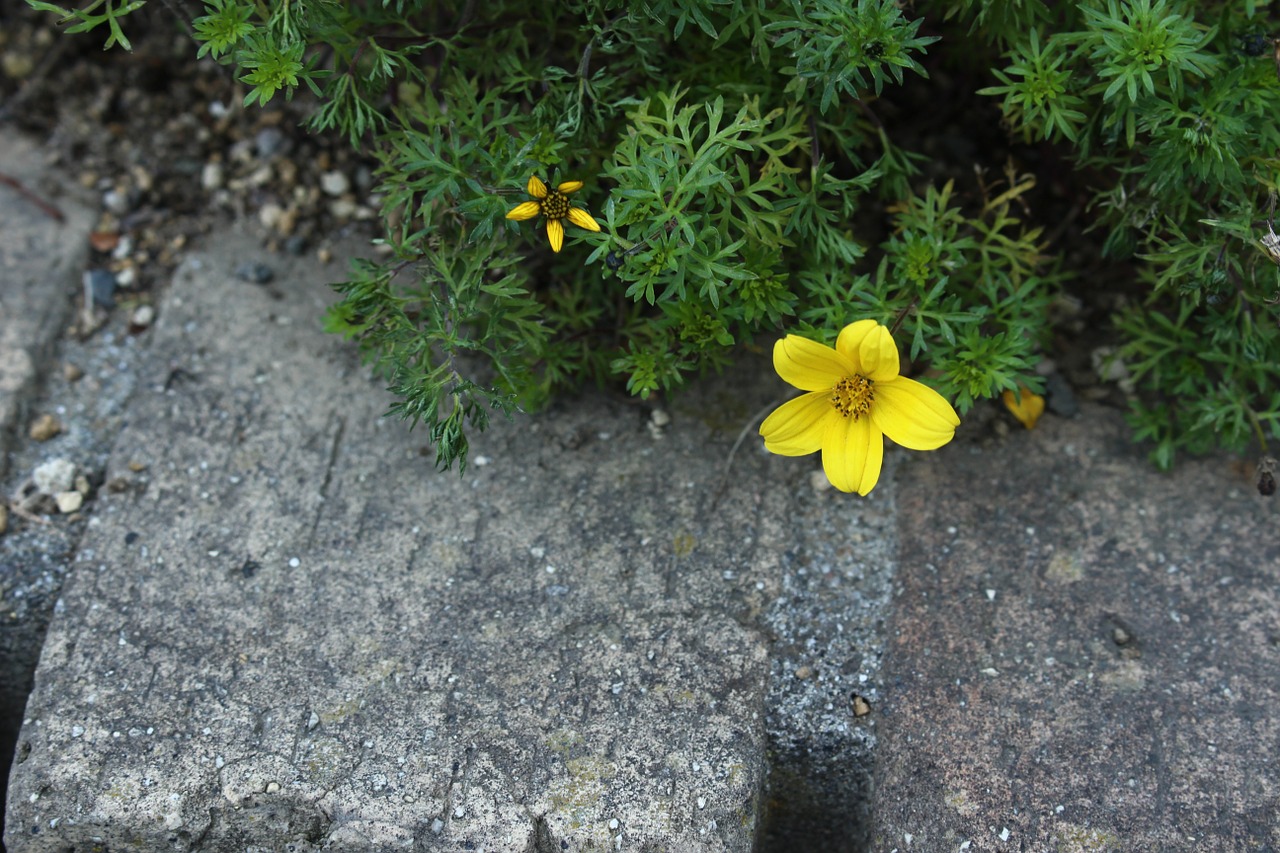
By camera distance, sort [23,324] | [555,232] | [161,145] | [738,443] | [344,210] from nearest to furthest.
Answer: [555,232] < [738,443] < [23,324] < [344,210] < [161,145]

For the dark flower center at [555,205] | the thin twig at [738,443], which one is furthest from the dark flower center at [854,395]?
the dark flower center at [555,205]

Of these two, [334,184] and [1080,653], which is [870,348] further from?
[334,184]

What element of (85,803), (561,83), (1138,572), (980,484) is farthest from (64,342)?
(1138,572)

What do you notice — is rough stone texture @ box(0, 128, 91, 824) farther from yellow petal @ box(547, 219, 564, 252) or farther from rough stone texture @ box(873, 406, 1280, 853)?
rough stone texture @ box(873, 406, 1280, 853)

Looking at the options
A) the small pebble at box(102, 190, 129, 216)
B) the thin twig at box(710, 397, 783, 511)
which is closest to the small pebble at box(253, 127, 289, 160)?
the small pebble at box(102, 190, 129, 216)

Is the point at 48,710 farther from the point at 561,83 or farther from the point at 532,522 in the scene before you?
the point at 561,83

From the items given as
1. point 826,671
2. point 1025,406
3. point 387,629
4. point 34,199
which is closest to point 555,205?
point 387,629
